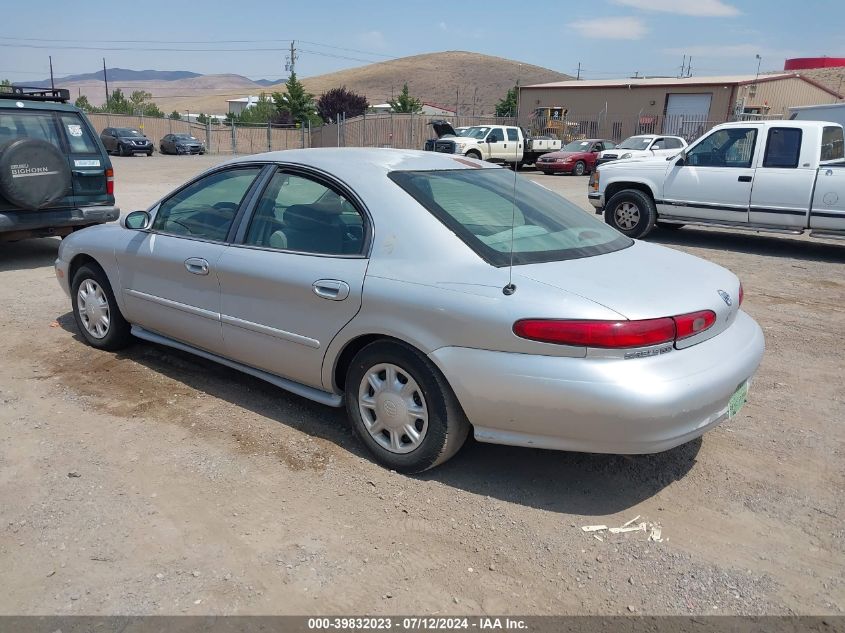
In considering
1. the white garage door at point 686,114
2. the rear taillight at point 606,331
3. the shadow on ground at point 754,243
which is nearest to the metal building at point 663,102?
the white garage door at point 686,114

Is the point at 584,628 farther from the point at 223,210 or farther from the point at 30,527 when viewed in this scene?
the point at 223,210

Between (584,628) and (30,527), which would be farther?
(30,527)

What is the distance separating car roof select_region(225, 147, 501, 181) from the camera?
3.90 meters

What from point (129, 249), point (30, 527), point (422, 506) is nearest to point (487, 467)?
point (422, 506)

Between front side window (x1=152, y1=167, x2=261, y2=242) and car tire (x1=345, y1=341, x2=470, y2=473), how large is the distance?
1419 mm

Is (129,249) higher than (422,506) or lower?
higher

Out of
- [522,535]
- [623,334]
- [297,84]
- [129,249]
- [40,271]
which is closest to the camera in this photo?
[623,334]

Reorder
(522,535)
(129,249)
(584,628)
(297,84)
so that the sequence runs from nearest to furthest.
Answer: (584,628), (522,535), (129,249), (297,84)

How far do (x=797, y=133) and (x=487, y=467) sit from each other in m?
8.61

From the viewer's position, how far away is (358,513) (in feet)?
10.7

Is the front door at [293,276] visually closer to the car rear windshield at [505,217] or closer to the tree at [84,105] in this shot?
the car rear windshield at [505,217]

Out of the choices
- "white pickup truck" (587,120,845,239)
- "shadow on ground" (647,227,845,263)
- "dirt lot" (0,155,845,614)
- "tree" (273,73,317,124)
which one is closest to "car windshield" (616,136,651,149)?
"shadow on ground" (647,227,845,263)

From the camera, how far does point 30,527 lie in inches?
122

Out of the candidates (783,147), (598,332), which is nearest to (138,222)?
(598,332)
